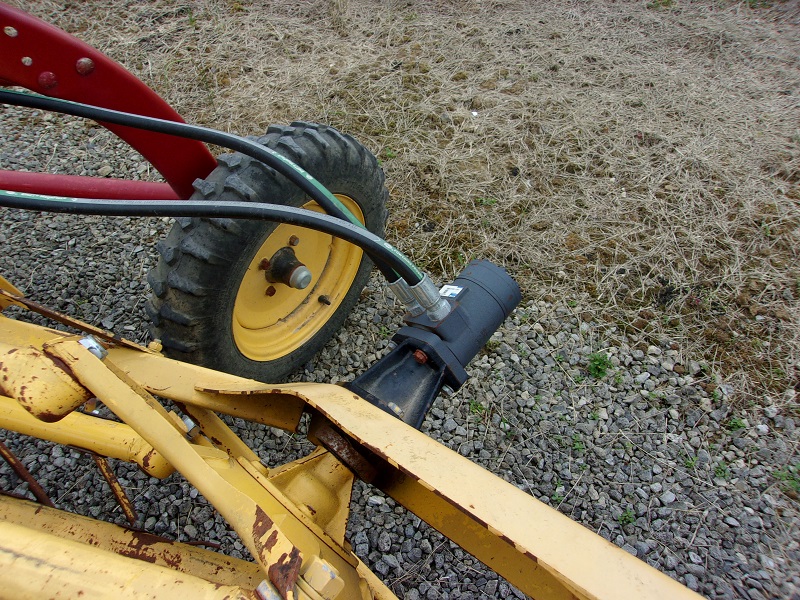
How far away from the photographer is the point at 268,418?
1338 millimetres

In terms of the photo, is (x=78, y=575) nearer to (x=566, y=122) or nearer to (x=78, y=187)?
(x=78, y=187)

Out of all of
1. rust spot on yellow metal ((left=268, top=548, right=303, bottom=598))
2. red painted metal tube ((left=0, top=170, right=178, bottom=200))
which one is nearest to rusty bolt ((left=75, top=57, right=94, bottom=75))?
red painted metal tube ((left=0, top=170, right=178, bottom=200))

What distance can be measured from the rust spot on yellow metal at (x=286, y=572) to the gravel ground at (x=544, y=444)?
106cm

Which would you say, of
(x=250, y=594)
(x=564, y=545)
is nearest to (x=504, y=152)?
(x=564, y=545)

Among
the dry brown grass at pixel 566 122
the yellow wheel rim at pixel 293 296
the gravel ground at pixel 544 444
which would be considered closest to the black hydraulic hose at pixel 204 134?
the yellow wheel rim at pixel 293 296

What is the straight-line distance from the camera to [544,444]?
2.15m

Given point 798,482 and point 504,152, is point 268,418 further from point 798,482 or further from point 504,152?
point 504,152

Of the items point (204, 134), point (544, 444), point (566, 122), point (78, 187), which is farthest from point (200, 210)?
point (566, 122)

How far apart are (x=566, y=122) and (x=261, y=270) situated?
2404mm

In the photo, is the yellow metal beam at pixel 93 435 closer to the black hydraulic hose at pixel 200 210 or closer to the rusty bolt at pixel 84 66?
the black hydraulic hose at pixel 200 210

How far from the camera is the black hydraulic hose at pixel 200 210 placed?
43.4 inches

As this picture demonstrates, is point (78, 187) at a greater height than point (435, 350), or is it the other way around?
point (78, 187)

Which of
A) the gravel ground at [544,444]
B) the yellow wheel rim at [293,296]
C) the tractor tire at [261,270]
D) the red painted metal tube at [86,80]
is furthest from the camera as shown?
the yellow wheel rim at [293,296]

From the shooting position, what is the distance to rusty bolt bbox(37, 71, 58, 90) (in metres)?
1.44
